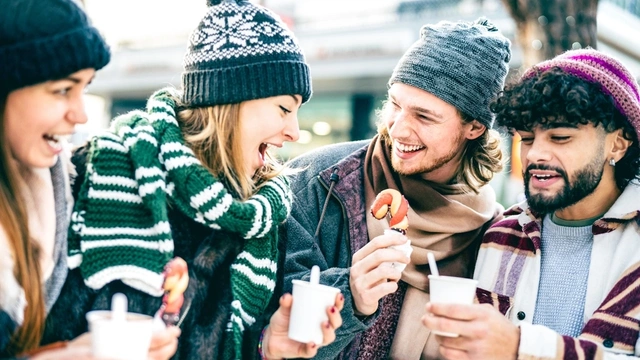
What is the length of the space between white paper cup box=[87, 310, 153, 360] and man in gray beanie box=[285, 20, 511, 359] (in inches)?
47.1

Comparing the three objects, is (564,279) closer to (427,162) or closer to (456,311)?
(456,311)

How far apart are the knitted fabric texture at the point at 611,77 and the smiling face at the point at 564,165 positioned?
0.14m

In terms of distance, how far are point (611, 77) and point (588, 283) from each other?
0.89m

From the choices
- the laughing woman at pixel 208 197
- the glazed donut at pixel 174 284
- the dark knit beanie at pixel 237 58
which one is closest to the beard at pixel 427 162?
the laughing woman at pixel 208 197

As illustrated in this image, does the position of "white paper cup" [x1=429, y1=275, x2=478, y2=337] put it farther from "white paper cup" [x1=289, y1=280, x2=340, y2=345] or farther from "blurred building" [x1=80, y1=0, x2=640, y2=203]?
"blurred building" [x1=80, y1=0, x2=640, y2=203]

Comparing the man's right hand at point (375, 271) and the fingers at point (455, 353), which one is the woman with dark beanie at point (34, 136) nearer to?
the man's right hand at point (375, 271)

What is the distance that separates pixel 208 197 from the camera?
8.01 ft

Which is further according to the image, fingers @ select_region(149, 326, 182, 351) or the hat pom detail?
the hat pom detail

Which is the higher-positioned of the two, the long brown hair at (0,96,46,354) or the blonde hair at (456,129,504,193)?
the long brown hair at (0,96,46,354)

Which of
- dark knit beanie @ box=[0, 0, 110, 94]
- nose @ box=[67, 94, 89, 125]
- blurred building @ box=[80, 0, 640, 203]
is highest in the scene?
dark knit beanie @ box=[0, 0, 110, 94]

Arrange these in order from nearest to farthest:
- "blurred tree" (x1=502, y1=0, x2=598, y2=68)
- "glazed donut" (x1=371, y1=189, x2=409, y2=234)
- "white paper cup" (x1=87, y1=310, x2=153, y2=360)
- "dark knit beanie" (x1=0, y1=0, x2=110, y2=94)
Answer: "white paper cup" (x1=87, y1=310, x2=153, y2=360) → "dark knit beanie" (x1=0, y1=0, x2=110, y2=94) → "glazed donut" (x1=371, y1=189, x2=409, y2=234) → "blurred tree" (x1=502, y1=0, x2=598, y2=68)

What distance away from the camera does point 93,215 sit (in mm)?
2336

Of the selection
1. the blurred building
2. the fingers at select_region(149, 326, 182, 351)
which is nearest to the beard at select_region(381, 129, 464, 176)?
the fingers at select_region(149, 326, 182, 351)

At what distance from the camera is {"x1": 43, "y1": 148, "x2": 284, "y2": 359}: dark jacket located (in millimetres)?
2314
